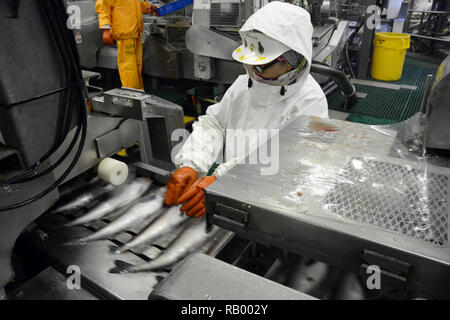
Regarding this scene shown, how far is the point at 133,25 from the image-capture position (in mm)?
4523

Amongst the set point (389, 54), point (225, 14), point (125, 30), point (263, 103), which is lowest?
point (389, 54)

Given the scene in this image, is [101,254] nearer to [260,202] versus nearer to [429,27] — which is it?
[260,202]

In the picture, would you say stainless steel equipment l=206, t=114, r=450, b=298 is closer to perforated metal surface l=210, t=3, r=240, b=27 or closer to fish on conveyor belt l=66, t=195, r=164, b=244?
fish on conveyor belt l=66, t=195, r=164, b=244

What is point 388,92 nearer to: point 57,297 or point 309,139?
point 309,139

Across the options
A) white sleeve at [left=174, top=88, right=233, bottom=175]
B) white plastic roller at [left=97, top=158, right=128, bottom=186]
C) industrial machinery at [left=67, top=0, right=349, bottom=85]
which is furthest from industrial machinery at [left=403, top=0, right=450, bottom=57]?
white plastic roller at [left=97, top=158, right=128, bottom=186]

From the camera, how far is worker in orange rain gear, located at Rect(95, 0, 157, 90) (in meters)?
4.38

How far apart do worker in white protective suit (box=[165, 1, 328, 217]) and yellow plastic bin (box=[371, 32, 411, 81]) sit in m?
4.38

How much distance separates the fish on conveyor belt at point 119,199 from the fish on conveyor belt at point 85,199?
0.16 feet

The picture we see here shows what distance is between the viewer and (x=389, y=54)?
18.6 ft

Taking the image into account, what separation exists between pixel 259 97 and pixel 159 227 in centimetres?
97

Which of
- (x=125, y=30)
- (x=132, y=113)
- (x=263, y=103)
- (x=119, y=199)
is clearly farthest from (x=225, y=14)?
(x=119, y=199)

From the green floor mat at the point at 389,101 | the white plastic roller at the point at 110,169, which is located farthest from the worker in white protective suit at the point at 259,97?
the green floor mat at the point at 389,101

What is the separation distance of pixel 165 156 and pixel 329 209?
167cm

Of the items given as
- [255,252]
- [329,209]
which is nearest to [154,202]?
[255,252]
